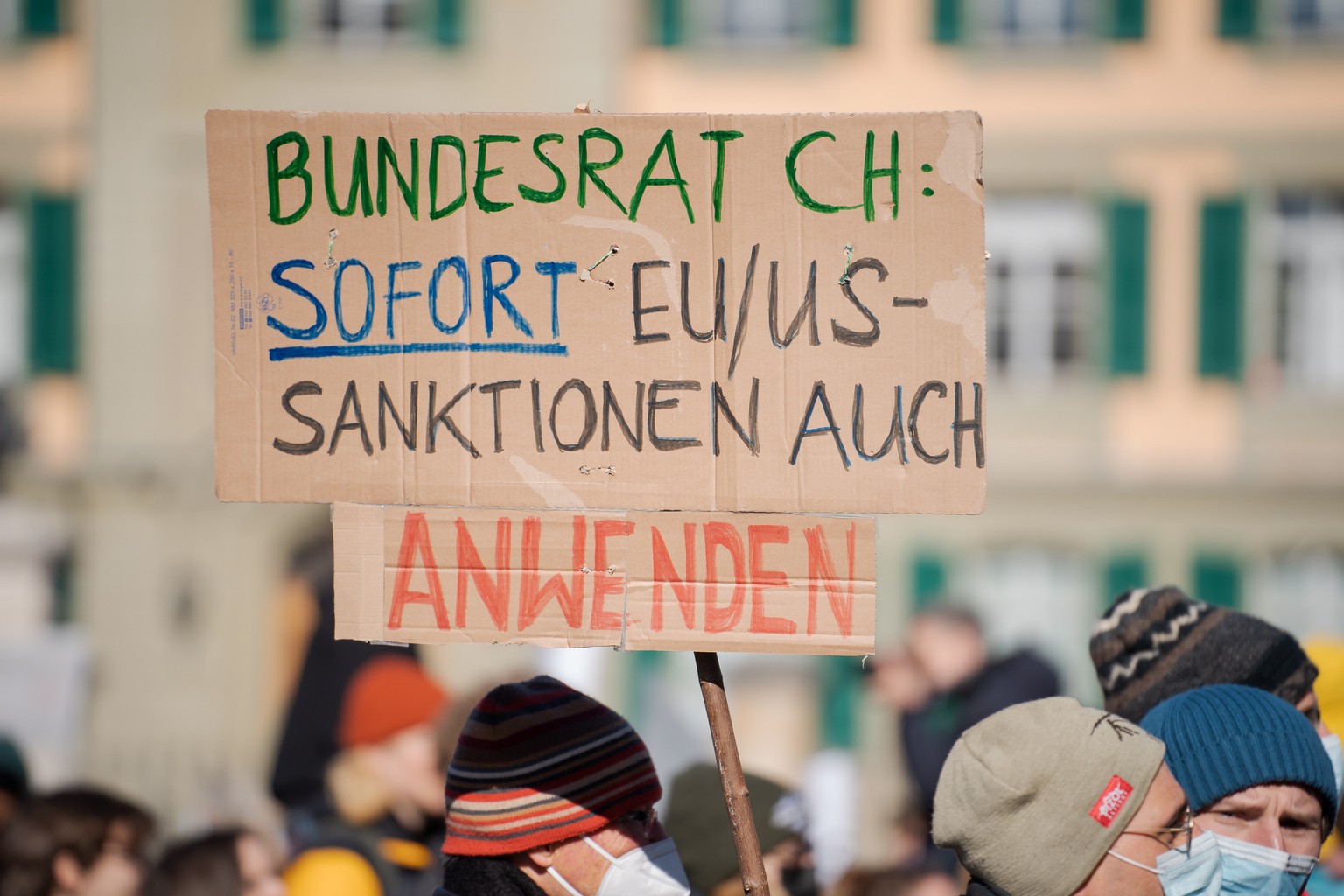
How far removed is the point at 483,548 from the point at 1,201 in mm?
13431

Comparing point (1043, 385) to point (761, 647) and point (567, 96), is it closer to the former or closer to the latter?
point (567, 96)

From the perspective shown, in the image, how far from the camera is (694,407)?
2543 millimetres

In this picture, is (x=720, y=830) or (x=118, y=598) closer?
(x=720, y=830)

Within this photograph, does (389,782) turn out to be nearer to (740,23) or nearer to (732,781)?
(732,781)

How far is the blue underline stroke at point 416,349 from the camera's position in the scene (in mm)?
2592

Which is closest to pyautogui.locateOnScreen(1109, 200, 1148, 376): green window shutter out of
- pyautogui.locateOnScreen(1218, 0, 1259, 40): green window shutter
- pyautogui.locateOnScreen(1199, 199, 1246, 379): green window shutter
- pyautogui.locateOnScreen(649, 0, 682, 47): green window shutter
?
pyautogui.locateOnScreen(1199, 199, 1246, 379): green window shutter

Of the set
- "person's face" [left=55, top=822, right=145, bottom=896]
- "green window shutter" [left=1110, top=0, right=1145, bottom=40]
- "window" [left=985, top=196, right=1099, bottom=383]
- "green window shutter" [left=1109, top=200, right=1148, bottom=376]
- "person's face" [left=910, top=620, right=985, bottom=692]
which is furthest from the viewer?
"window" [left=985, top=196, right=1099, bottom=383]

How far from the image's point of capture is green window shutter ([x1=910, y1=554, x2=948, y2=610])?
528 inches

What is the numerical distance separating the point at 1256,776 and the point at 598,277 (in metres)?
1.37

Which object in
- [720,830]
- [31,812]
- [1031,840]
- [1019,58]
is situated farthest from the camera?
[1019,58]

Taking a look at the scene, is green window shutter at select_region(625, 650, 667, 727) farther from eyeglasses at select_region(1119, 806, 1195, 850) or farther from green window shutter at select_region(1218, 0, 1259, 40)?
eyeglasses at select_region(1119, 806, 1195, 850)

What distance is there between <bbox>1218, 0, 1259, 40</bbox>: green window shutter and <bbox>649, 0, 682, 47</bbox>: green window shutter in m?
4.69

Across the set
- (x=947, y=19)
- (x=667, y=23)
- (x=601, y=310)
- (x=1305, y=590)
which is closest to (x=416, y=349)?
(x=601, y=310)

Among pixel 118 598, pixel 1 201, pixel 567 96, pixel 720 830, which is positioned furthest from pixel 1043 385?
pixel 720 830
